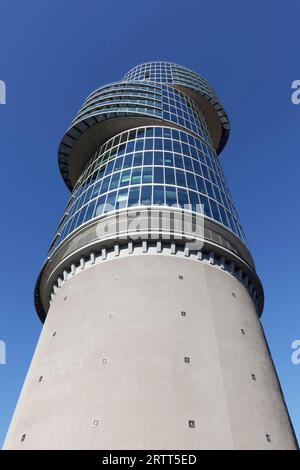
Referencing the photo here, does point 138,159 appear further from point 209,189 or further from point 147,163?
point 209,189

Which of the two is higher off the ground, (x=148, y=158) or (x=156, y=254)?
(x=148, y=158)

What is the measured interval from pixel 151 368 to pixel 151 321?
97.8 inches

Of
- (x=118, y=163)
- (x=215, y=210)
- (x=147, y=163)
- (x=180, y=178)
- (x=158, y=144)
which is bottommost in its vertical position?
(x=215, y=210)

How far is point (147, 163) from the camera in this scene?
30578 millimetres

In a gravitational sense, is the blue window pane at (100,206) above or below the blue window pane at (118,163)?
below

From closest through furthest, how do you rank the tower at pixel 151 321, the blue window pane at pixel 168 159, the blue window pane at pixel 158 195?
the tower at pixel 151 321
the blue window pane at pixel 158 195
the blue window pane at pixel 168 159

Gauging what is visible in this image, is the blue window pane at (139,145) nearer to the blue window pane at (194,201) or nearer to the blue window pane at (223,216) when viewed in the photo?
the blue window pane at (194,201)

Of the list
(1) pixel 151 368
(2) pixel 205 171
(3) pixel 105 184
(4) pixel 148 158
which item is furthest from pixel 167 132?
(1) pixel 151 368

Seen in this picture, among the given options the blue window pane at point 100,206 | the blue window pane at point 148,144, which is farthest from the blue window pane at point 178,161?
the blue window pane at point 100,206

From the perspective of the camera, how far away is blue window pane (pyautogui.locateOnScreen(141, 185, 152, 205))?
26750mm

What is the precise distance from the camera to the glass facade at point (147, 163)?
91.9 feet

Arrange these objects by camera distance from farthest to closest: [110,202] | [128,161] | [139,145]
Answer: [139,145], [128,161], [110,202]
